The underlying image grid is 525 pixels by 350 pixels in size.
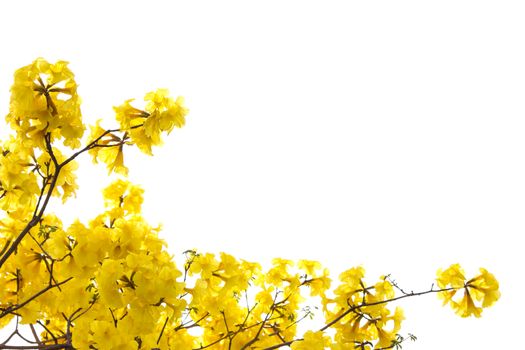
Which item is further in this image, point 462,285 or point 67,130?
point 462,285

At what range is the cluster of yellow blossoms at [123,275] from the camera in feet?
8.80

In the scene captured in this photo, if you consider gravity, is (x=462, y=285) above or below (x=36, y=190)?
below

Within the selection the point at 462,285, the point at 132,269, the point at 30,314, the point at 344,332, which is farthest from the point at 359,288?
the point at 30,314

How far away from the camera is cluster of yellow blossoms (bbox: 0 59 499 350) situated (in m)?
2.68

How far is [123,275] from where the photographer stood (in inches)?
101

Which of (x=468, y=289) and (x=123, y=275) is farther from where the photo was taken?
(x=468, y=289)

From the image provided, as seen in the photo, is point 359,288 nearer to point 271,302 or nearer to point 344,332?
point 344,332

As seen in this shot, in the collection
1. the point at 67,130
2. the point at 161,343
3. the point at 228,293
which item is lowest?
the point at 161,343

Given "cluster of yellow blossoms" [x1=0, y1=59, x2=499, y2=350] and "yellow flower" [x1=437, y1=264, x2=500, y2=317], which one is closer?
"cluster of yellow blossoms" [x1=0, y1=59, x2=499, y2=350]

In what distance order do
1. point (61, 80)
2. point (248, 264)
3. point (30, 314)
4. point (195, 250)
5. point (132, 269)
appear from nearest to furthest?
point (132, 269) < point (61, 80) < point (30, 314) < point (195, 250) < point (248, 264)

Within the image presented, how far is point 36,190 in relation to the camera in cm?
319

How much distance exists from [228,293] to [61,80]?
152cm

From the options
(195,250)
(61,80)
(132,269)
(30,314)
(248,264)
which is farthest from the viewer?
(248,264)

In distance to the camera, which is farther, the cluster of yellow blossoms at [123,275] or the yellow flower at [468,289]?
the yellow flower at [468,289]
